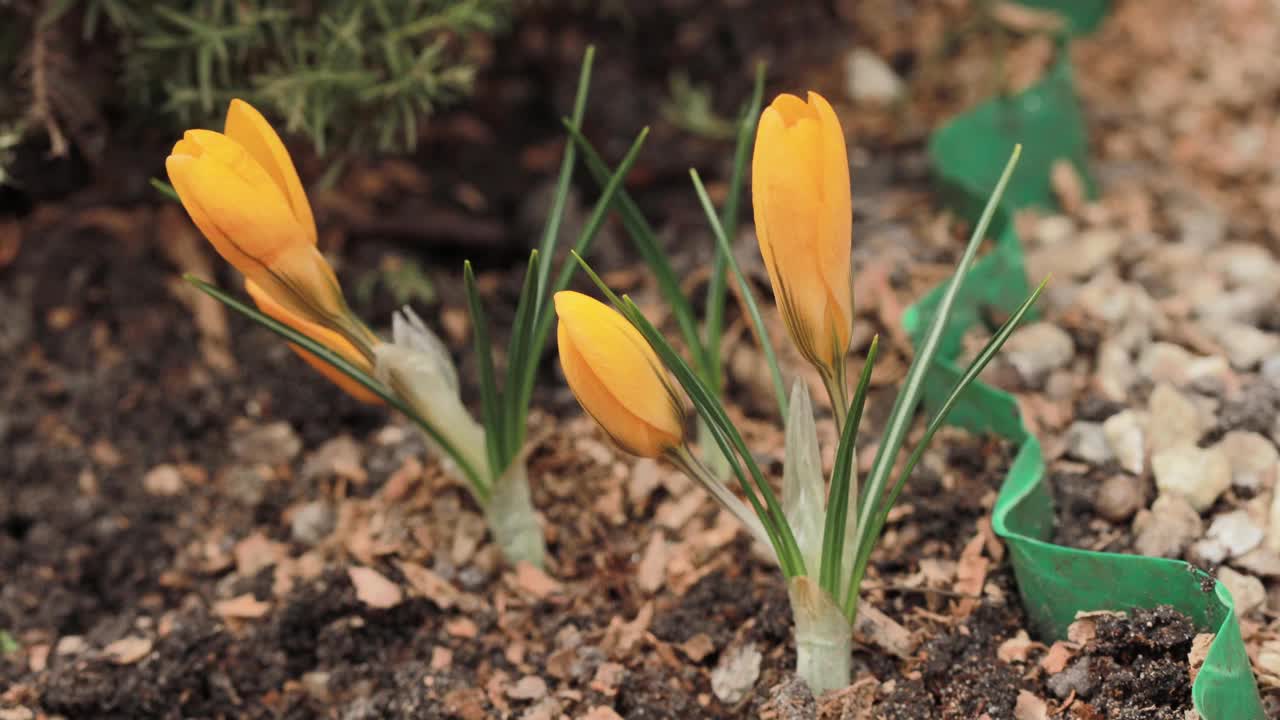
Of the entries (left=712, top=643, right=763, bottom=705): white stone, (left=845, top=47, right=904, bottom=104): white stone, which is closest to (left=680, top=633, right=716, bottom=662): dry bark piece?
(left=712, top=643, right=763, bottom=705): white stone

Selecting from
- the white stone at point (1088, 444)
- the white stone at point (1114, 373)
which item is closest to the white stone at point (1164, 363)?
the white stone at point (1114, 373)

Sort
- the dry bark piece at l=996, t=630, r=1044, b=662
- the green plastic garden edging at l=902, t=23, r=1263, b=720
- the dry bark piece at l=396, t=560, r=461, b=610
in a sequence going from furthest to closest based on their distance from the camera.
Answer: the dry bark piece at l=396, t=560, r=461, b=610, the dry bark piece at l=996, t=630, r=1044, b=662, the green plastic garden edging at l=902, t=23, r=1263, b=720

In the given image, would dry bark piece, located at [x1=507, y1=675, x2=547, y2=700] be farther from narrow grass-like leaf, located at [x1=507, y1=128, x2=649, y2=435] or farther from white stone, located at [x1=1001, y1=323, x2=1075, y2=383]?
white stone, located at [x1=1001, y1=323, x2=1075, y2=383]

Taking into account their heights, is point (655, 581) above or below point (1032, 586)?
below

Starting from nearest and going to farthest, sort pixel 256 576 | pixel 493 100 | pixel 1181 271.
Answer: pixel 256 576, pixel 1181 271, pixel 493 100

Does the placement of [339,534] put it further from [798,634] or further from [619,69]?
[619,69]

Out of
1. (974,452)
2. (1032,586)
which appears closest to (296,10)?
(974,452)

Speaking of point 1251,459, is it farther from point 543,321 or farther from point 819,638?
point 543,321
